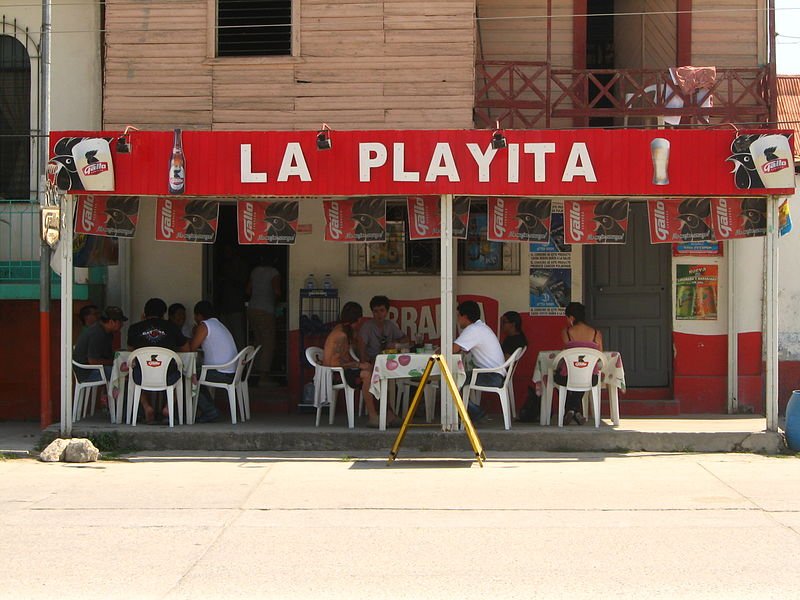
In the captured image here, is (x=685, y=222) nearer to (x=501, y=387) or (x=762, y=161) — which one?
(x=762, y=161)

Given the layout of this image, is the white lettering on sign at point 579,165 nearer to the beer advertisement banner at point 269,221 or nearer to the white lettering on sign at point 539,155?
the white lettering on sign at point 539,155

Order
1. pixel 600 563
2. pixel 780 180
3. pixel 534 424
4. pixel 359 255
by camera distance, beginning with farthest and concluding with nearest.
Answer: pixel 359 255
pixel 534 424
pixel 780 180
pixel 600 563

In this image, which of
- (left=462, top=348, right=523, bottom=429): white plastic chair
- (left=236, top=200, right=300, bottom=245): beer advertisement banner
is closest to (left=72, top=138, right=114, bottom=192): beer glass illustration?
(left=236, top=200, right=300, bottom=245): beer advertisement banner

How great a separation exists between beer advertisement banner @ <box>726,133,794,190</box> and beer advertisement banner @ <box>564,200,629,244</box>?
1394mm

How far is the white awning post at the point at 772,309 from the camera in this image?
1041 centimetres

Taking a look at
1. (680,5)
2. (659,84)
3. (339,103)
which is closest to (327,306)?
(339,103)

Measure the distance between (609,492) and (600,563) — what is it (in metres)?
2.41

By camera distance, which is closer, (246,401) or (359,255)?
(246,401)

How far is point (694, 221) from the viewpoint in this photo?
11.1 m

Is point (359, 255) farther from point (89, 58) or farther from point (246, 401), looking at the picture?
point (89, 58)

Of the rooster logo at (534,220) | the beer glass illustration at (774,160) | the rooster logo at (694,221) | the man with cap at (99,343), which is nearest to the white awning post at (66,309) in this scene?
the man with cap at (99,343)

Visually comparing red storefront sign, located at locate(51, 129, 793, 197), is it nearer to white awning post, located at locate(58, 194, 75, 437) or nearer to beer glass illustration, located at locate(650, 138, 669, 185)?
beer glass illustration, located at locate(650, 138, 669, 185)

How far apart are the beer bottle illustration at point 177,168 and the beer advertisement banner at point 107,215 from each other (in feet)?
3.15

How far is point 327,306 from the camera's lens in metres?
13.0
